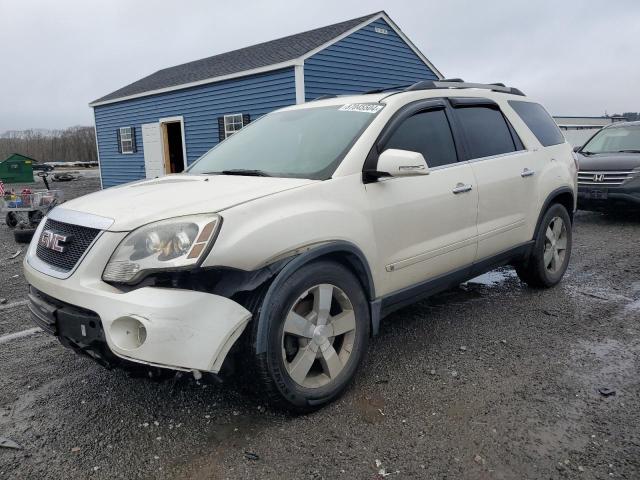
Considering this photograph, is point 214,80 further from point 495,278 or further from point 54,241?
point 54,241

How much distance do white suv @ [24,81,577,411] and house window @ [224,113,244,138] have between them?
10.8m

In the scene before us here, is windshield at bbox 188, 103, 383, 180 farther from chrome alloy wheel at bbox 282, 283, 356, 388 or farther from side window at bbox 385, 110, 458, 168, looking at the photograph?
chrome alloy wheel at bbox 282, 283, 356, 388

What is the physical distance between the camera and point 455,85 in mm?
4137

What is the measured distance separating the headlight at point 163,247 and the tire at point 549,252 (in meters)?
3.34

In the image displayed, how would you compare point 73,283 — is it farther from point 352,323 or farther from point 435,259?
point 435,259

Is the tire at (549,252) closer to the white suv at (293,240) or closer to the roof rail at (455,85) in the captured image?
the white suv at (293,240)

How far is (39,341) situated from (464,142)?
11.8ft

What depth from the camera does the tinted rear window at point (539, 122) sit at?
15.5 feet

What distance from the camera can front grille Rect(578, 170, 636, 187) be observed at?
343 inches

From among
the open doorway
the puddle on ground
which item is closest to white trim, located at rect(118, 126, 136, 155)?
the open doorway

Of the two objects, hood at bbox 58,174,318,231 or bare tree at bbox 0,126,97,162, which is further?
bare tree at bbox 0,126,97,162

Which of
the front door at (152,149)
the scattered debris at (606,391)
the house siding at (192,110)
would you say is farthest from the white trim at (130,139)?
the scattered debris at (606,391)

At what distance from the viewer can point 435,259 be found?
3.51 metres

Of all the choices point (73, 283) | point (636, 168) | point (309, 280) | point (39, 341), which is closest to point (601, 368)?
point (309, 280)
